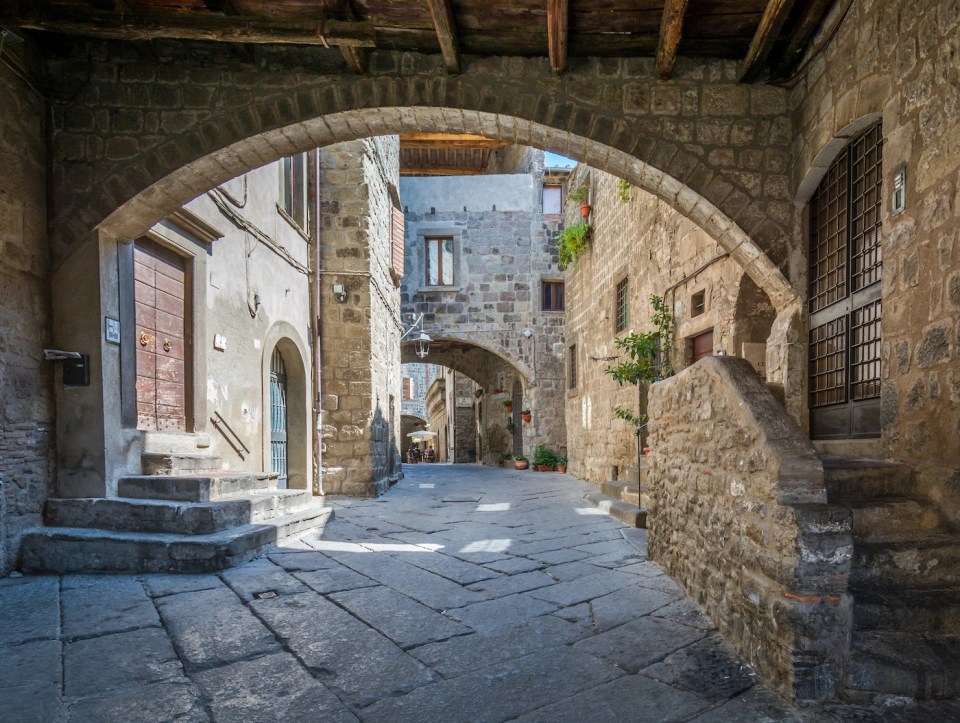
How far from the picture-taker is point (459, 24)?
4.11 meters

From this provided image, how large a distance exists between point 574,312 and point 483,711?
10.8m

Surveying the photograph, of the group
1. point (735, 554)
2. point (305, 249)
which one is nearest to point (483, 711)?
point (735, 554)

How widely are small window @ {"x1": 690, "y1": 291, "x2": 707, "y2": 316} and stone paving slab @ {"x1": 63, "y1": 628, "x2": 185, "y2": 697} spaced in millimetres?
5468

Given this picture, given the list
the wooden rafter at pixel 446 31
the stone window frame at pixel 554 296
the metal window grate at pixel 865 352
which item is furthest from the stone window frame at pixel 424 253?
the metal window grate at pixel 865 352

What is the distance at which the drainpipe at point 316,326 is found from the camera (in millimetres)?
7965

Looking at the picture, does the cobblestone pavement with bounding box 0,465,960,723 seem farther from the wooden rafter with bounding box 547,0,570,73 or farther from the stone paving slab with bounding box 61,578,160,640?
the wooden rafter with bounding box 547,0,570,73

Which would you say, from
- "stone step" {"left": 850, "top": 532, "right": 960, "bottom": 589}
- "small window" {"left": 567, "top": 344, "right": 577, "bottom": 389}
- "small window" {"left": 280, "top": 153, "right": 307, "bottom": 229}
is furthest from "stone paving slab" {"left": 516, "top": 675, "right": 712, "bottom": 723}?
"small window" {"left": 567, "top": 344, "right": 577, "bottom": 389}

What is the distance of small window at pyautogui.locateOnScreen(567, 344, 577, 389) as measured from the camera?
12234 millimetres

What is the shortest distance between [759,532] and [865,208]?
8.30ft

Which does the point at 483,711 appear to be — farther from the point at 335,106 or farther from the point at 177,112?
the point at 177,112

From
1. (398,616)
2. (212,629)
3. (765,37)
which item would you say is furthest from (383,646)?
(765,37)

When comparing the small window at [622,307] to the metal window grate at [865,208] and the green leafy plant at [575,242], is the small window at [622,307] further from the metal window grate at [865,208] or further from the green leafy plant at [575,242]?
the metal window grate at [865,208]

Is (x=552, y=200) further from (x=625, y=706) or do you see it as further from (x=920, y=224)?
(x=625, y=706)

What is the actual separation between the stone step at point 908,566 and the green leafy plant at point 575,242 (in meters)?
9.23
